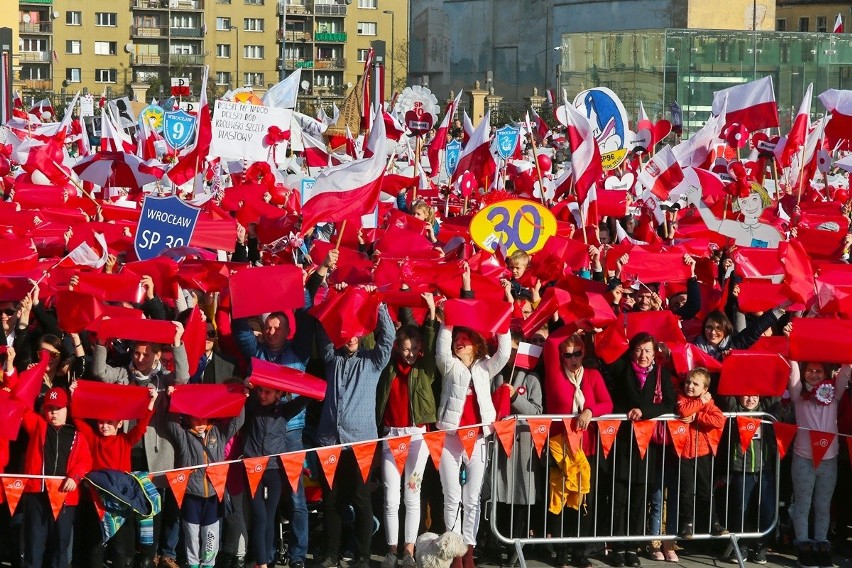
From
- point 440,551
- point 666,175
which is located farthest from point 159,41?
point 440,551

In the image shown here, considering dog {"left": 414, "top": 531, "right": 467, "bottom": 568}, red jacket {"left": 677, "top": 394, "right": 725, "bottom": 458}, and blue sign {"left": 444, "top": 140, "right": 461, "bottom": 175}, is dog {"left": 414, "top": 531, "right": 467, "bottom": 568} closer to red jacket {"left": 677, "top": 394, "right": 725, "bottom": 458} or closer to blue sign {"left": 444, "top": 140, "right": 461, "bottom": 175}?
red jacket {"left": 677, "top": 394, "right": 725, "bottom": 458}

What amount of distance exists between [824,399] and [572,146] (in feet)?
13.3

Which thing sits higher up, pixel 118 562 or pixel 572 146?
pixel 572 146

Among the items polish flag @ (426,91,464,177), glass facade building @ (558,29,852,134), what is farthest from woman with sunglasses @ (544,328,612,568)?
glass facade building @ (558,29,852,134)

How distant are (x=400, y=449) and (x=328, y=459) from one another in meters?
0.41

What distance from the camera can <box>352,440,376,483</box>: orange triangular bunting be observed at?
350 inches

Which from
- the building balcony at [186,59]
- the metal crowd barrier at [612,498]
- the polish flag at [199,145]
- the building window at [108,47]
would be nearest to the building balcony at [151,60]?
the building balcony at [186,59]

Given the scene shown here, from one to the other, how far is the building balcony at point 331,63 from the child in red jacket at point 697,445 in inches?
3922

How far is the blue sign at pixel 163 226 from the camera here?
10.7 metres

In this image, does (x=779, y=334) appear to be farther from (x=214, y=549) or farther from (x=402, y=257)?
(x=214, y=549)

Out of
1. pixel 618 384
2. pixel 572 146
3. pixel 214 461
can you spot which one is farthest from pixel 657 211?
pixel 214 461

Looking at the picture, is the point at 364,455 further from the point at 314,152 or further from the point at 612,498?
the point at 314,152

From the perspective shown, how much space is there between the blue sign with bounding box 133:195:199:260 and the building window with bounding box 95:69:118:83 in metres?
98.0

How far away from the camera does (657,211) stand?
50.2 feet
